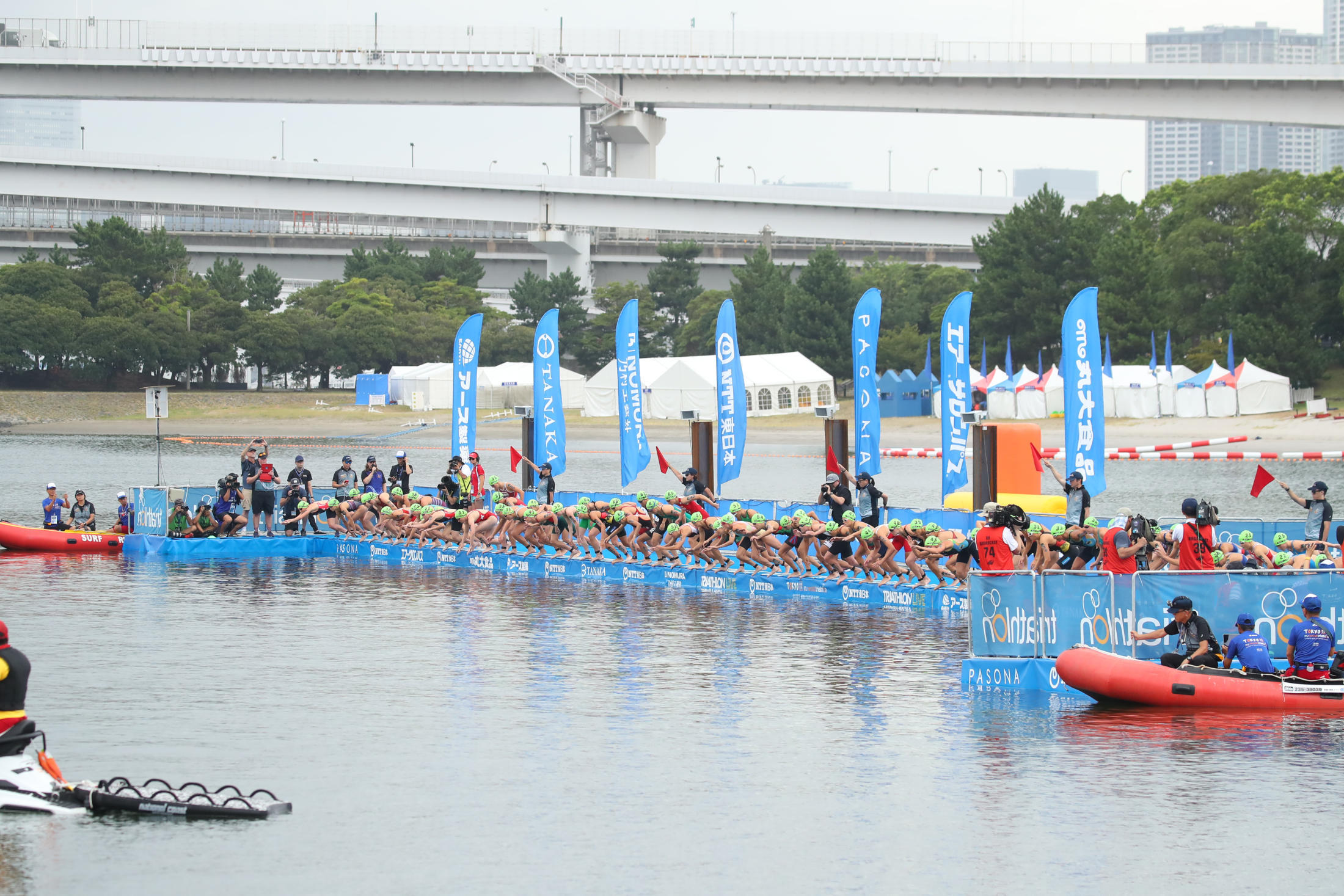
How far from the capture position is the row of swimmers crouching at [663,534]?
24078mm

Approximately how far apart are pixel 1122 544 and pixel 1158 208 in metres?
78.9

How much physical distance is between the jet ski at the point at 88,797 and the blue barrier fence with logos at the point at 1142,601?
8.42 m

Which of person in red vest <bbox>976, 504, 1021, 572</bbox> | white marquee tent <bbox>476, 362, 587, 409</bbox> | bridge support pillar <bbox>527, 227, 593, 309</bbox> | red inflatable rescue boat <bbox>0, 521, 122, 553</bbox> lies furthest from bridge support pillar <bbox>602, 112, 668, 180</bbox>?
person in red vest <bbox>976, 504, 1021, 572</bbox>

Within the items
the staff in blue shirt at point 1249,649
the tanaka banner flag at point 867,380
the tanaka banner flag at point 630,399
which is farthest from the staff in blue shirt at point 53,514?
the staff in blue shirt at point 1249,649

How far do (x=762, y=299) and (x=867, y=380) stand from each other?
194 feet

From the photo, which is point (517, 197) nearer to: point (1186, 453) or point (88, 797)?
point (1186, 453)

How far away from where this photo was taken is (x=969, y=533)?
26.0m

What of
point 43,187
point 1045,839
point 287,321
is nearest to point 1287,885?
point 1045,839

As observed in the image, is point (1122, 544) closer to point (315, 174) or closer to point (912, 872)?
point (912, 872)

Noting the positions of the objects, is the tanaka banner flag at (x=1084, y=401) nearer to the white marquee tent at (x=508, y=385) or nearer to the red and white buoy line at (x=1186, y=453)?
the red and white buoy line at (x=1186, y=453)

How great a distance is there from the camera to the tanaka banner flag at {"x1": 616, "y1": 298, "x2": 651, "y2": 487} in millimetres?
33312

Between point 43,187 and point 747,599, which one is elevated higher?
point 43,187

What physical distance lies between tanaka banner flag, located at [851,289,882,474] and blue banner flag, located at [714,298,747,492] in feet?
8.01

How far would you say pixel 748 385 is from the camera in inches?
3012
